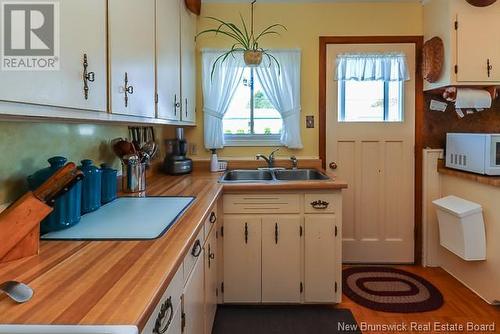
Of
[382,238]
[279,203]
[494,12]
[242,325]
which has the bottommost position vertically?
[242,325]

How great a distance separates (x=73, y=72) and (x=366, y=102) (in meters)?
2.60

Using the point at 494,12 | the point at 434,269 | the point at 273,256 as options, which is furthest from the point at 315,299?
the point at 494,12

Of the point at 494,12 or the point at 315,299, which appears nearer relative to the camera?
the point at 315,299

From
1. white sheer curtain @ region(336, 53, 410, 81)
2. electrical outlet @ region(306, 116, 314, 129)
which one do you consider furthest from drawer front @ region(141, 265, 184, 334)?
white sheer curtain @ region(336, 53, 410, 81)

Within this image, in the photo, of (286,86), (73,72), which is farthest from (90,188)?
(286,86)

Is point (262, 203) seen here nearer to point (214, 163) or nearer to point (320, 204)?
point (320, 204)

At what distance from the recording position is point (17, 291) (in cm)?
76

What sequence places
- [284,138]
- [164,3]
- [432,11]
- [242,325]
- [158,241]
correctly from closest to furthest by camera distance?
[158,241], [164,3], [242,325], [432,11], [284,138]

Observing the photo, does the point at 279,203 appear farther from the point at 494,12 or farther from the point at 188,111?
the point at 494,12

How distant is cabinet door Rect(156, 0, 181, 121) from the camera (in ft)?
6.22

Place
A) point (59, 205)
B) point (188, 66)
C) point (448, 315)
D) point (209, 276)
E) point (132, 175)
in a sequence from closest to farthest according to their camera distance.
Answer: point (59, 205), point (209, 276), point (132, 175), point (448, 315), point (188, 66)

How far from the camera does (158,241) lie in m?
1.12

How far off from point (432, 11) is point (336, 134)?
3.98 ft

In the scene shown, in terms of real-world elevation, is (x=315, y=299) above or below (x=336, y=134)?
below
